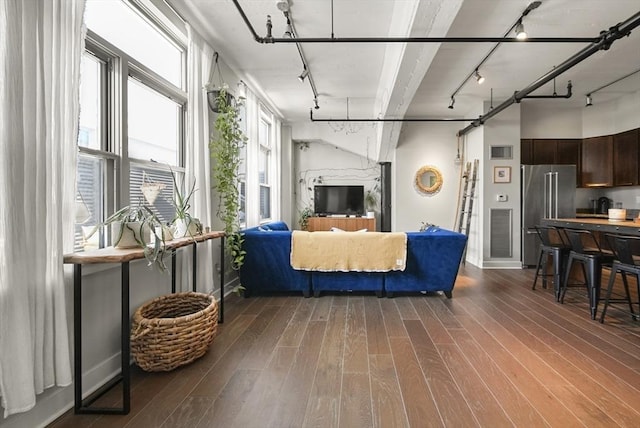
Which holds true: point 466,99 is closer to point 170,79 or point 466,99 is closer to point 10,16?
point 170,79

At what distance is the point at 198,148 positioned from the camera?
3154mm

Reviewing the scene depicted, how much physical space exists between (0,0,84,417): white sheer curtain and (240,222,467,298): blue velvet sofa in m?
2.25

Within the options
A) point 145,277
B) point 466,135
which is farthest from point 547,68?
point 145,277

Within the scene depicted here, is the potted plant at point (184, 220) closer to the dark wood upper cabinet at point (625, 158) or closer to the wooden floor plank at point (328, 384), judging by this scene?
the wooden floor plank at point (328, 384)

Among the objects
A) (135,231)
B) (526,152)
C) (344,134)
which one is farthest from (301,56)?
(526,152)

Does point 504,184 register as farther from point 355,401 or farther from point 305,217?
point 355,401

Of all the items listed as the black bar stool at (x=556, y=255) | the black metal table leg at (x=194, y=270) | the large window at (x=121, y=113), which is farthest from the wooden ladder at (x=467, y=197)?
the large window at (x=121, y=113)

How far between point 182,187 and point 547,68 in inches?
190

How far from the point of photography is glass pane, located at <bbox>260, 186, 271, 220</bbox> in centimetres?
622

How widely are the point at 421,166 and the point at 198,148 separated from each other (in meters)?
5.09

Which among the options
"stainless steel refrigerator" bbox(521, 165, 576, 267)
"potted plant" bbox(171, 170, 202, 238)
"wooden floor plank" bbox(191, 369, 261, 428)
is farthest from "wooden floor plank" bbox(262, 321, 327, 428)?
"stainless steel refrigerator" bbox(521, 165, 576, 267)

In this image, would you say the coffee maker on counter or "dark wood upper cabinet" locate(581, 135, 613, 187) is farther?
the coffee maker on counter

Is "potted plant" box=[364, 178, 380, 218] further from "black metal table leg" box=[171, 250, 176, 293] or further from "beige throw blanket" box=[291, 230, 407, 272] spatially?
"black metal table leg" box=[171, 250, 176, 293]

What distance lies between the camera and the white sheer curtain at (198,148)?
306 cm
